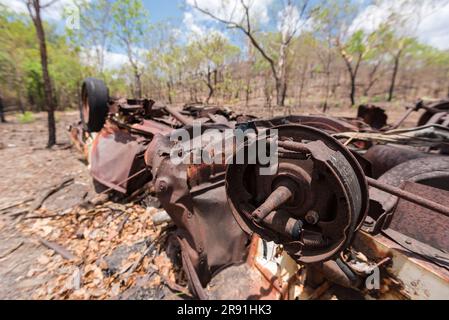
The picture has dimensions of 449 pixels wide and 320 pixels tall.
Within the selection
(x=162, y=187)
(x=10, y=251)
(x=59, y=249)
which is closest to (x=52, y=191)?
(x=10, y=251)

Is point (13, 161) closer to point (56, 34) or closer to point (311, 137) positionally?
point (311, 137)

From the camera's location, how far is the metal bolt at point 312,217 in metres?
1.14

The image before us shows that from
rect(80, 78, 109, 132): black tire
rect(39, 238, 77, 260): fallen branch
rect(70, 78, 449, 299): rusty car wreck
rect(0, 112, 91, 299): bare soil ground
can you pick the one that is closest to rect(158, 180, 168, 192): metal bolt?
rect(70, 78, 449, 299): rusty car wreck

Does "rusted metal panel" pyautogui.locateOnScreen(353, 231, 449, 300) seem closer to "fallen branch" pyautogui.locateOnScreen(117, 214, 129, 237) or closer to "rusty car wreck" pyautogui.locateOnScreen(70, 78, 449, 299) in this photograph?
"rusty car wreck" pyautogui.locateOnScreen(70, 78, 449, 299)

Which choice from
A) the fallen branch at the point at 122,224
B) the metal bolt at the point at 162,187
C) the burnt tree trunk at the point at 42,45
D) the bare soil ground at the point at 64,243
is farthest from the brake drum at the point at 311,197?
the burnt tree trunk at the point at 42,45

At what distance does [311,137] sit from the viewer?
45.5 inches

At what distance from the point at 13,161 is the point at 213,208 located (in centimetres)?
673

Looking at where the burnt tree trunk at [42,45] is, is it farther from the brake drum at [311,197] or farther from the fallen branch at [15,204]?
the brake drum at [311,197]

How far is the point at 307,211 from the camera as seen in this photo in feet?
3.84

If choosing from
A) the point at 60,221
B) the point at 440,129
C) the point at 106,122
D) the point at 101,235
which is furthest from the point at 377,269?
the point at 106,122

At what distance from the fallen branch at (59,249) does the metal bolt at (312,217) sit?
2.87 m

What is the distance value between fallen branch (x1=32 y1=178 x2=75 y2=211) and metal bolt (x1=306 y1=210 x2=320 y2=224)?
14.5 ft

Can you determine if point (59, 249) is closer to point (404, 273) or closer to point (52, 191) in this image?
point (52, 191)

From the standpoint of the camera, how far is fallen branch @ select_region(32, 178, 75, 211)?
144 inches
